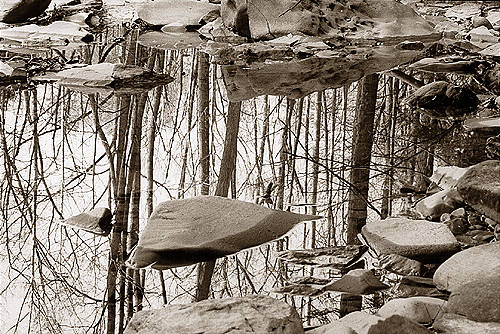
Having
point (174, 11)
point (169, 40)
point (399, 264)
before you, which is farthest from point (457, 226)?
point (174, 11)

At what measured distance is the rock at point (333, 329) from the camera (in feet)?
3.25

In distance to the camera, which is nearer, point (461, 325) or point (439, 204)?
point (461, 325)

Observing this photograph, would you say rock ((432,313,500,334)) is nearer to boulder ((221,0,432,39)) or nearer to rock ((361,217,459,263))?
rock ((361,217,459,263))

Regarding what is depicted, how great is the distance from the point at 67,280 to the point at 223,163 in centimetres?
60

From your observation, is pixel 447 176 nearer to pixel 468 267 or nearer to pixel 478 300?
pixel 468 267

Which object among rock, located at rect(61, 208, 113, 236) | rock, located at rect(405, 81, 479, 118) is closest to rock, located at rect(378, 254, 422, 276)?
rock, located at rect(61, 208, 113, 236)

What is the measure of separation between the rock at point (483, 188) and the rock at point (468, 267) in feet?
0.39

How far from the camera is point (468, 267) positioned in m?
1.15

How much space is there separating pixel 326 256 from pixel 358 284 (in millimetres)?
140

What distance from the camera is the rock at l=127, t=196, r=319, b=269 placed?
1.23 metres

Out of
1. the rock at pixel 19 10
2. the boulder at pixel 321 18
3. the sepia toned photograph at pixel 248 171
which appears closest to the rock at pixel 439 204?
the sepia toned photograph at pixel 248 171

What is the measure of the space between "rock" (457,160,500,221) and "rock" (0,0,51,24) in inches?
75.6

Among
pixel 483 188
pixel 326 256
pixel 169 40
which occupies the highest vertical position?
pixel 169 40

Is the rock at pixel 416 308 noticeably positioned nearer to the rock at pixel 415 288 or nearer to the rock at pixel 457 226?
the rock at pixel 415 288
